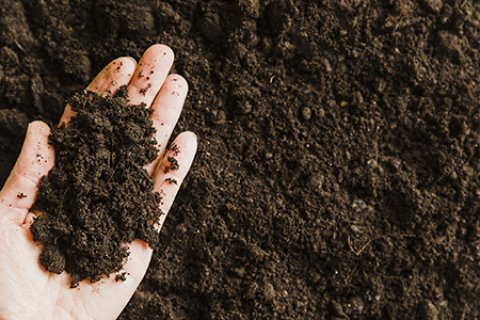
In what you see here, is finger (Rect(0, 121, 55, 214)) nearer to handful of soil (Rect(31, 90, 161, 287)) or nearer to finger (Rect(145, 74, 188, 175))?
handful of soil (Rect(31, 90, 161, 287))

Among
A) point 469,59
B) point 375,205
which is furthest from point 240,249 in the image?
point 469,59

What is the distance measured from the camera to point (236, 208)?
6.85 feet

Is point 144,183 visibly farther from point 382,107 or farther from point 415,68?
point 415,68

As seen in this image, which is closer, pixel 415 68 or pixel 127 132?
pixel 127 132

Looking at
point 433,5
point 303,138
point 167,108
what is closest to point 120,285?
point 167,108

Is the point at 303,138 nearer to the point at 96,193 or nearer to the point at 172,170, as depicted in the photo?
the point at 172,170

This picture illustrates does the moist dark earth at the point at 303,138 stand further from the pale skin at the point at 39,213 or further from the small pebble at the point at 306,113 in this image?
the pale skin at the point at 39,213

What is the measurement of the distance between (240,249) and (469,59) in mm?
1197

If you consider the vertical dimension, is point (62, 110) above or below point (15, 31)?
below

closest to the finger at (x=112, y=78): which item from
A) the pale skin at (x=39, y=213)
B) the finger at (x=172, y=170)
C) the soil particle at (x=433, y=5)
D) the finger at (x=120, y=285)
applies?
the pale skin at (x=39, y=213)

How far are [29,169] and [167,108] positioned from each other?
526 mm

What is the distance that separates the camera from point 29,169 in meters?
1.88

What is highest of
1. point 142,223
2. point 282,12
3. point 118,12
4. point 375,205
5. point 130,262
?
point 282,12

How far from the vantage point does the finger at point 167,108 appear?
2.01 meters
